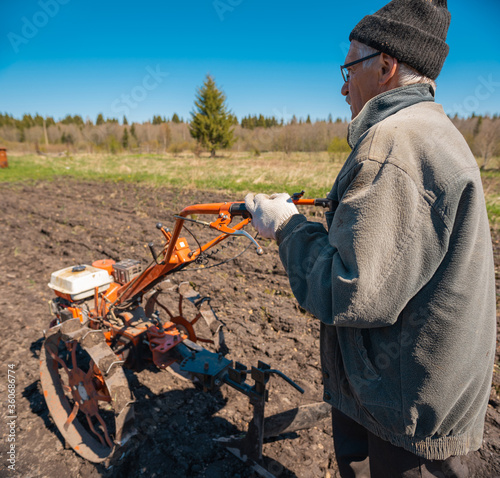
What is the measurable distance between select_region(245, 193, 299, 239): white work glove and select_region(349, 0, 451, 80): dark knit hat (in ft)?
2.19

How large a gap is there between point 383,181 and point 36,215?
11.4 metres

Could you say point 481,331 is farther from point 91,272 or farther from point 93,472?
point 91,272

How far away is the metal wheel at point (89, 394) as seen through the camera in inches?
98.7

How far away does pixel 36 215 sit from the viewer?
33.2ft

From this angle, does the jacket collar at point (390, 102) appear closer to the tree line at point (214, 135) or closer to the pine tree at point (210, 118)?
the tree line at point (214, 135)

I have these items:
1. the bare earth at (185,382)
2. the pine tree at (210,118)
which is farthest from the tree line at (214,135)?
the bare earth at (185,382)

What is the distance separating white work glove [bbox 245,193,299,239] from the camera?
1.39 m

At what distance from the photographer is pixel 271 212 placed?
1424 mm

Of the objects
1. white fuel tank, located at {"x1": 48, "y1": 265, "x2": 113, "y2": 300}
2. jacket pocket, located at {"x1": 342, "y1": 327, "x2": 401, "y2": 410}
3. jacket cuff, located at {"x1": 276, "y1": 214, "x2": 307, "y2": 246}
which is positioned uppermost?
jacket cuff, located at {"x1": 276, "y1": 214, "x2": 307, "y2": 246}

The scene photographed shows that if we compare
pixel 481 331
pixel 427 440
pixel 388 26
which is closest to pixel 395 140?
pixel 388 26

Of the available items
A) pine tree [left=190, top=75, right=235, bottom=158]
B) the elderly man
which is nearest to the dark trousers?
the elderly man

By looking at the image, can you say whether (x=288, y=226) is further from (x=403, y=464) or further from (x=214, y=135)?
(x=214, y=135)

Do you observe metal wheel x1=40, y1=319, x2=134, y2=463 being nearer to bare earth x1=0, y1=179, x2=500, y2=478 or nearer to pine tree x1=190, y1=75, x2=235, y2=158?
bare earth x1=0, y1=179, x2=500, y2=478

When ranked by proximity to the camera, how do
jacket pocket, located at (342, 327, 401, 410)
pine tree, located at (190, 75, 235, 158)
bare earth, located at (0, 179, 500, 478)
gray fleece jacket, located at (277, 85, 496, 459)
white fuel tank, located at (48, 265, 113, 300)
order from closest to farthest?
gray fleece jacket, located at (277, 85, 496, 459), jacket pocket, located at (342, 327, 401, 410), bare earth, located at (0, 179, 500, 478), white fuel tank, located at (48, 265, 113, 300), pine tree, located at (190, 75, 235, 158)
